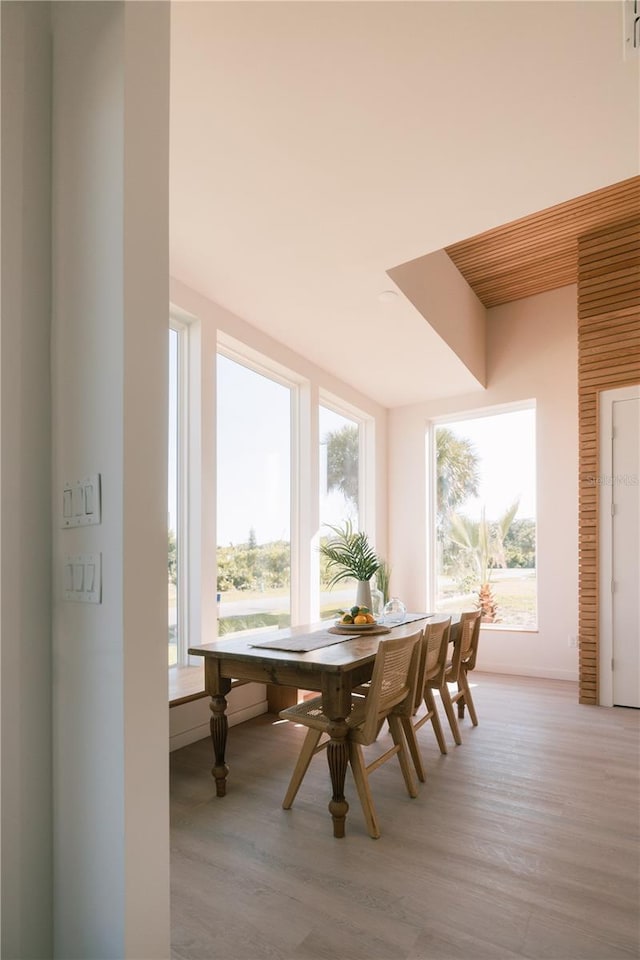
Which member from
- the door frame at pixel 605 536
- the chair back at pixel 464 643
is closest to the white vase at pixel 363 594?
the chair back at pixel 464 643

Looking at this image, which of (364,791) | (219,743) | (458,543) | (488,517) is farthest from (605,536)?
(219,743)

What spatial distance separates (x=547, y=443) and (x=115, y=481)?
5.20m

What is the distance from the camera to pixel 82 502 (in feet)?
4.52

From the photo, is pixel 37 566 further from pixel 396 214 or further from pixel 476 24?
pixel 396 214

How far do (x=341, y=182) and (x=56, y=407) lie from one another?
1940 mm

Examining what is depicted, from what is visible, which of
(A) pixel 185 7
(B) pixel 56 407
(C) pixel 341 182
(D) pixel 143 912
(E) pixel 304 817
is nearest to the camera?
(D) pixel 143 912

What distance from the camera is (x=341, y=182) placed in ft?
9.19

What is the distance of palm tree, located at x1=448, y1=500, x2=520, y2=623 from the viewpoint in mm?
6129

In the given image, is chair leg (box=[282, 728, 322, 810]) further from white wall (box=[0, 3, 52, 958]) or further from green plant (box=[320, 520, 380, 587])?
green plant (box=[320, 520, 380, 587])

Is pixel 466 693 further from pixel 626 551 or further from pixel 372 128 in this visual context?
pixel 372 128

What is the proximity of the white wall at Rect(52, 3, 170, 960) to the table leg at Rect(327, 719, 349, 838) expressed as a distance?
47.3 inches

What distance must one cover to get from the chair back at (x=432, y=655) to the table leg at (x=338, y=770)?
60 cm

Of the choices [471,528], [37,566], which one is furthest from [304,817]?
[471,528]

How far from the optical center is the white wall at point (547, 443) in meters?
5.59
